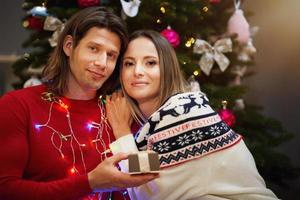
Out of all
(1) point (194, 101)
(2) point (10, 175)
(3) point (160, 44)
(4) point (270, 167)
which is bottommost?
(4) point (270, 167)

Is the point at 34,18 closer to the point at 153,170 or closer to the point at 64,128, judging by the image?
the point at 64,128

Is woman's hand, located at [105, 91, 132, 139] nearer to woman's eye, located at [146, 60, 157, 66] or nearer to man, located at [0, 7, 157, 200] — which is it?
man, located at [0, 7, 157, 200]

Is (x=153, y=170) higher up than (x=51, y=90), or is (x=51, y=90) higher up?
(x=51, y=90)

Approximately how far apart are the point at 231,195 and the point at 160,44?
0.69 m

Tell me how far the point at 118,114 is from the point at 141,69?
8.2 inches

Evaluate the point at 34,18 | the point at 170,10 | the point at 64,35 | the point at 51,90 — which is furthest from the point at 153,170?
the point at 34,18

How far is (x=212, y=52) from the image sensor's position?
2.19 m

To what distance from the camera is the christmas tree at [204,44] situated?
2.01 m

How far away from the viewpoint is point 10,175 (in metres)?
1.18

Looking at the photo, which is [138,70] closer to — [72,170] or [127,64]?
[127,64]

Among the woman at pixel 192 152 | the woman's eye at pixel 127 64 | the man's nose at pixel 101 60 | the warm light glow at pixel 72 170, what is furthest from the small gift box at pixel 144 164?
the woman's eye at pixel 127 64

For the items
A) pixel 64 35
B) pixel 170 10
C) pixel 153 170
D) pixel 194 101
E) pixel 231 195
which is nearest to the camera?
pixel 153 170

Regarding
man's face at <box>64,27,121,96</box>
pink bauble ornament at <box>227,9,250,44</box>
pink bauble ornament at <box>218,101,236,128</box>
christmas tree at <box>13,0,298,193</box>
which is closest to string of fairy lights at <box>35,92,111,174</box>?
man's face at <box>64,27,121,96</box>

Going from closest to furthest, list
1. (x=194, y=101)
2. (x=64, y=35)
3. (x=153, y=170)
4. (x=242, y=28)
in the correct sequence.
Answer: (x=153, y=170) < (x=194, y=101) < (x=64, y=35) < (x=242, y=28)
